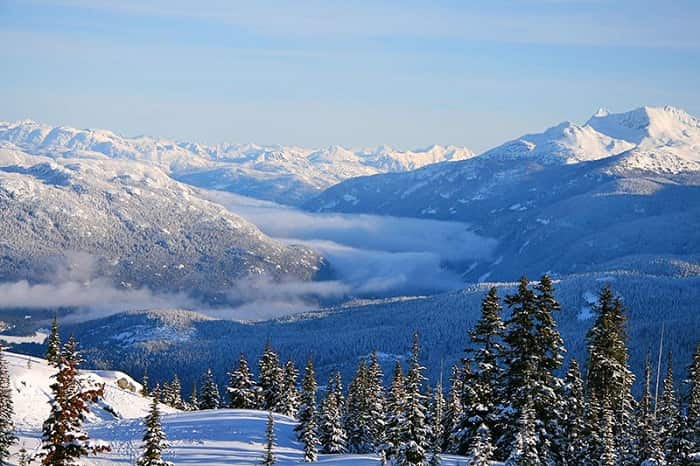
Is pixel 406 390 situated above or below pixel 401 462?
above

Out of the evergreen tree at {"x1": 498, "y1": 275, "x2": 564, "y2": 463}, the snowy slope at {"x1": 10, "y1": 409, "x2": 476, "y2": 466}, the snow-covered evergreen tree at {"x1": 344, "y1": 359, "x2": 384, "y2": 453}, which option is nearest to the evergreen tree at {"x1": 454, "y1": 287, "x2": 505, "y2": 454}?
the evergreen tree at {"x1": 498, "y1": 275, "x2": 564, "y2": 463}

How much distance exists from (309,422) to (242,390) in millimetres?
33808

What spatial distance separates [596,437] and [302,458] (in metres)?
21.2

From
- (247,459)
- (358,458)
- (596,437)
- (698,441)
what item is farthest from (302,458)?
(698,441)

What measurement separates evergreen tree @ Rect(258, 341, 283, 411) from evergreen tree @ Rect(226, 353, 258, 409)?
125cm

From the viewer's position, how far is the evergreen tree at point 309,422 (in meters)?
57.1

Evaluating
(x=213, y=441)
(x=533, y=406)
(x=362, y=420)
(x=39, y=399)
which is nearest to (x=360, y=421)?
(x=362, y=420)

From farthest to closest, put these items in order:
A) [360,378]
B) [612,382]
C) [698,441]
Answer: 1. [360,378]
2. [612,382]
3. [698,441]

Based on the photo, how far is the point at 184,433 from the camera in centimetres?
6112

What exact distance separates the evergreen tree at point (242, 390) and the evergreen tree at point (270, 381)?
1.25 m

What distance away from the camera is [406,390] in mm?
41625

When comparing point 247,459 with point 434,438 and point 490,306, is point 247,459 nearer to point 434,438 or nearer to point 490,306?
point 434,438

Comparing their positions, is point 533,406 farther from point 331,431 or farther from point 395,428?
point 331,431

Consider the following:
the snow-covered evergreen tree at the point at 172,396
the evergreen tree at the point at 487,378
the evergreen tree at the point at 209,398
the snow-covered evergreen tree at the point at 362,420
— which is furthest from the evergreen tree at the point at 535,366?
the snow-covered evergreen tree at the point at 172,396
